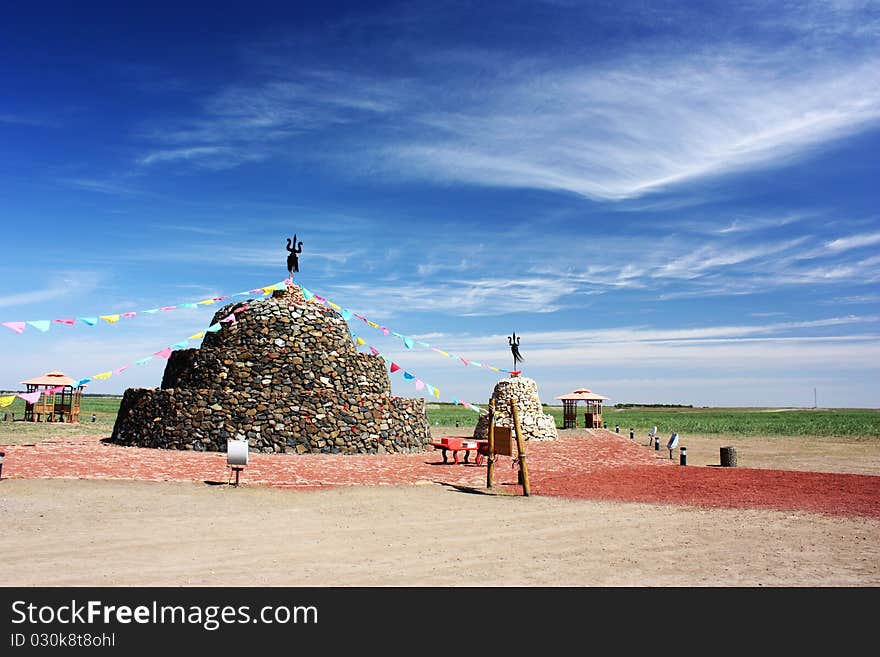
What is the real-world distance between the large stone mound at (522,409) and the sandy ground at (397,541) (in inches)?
623

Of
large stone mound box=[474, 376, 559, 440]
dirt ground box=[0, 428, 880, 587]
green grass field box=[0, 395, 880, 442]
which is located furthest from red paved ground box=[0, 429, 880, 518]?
green grass field box=[0, 395, 880, 442]

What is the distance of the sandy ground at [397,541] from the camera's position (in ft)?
20.3

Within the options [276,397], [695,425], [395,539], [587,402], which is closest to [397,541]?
[395,539]

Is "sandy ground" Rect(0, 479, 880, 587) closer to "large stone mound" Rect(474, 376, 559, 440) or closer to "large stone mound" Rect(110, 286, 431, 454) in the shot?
"large stone mound" Rect(110, 286, 431, 454)

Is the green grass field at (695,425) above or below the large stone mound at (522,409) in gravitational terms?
below

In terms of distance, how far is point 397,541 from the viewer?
26.0 feet

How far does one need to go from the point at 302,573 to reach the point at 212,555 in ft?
4.54

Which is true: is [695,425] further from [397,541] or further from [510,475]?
[397,541]

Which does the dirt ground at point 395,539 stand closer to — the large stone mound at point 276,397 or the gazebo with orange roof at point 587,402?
the large stone mound at point 276,397

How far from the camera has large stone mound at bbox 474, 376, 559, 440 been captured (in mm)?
27547

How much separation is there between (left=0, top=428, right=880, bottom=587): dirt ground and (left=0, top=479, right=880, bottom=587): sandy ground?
0.09 feet

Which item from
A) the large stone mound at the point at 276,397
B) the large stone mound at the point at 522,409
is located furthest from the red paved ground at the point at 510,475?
the large stone mound at the point at 522,409

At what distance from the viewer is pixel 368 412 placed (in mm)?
20953
